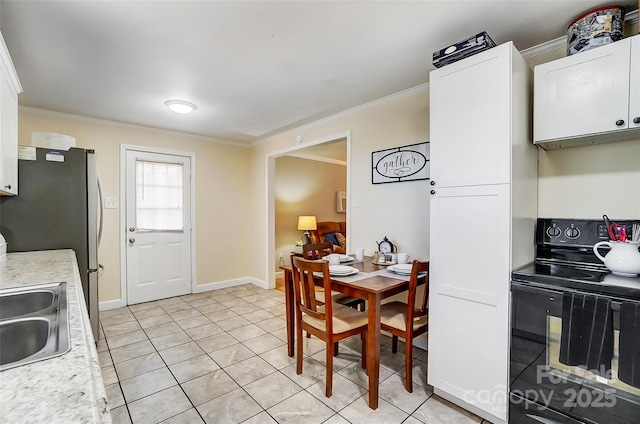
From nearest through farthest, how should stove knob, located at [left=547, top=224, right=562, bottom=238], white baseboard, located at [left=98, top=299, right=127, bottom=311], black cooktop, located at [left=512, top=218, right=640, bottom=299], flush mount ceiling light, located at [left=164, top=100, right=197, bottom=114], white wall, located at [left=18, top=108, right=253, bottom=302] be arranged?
black cooktop, located at [left=512, top=218, right=640, bottom=299]
stove knob, located at [left=547, top=224, right=562, bottom=238]
flush mount ceiling light, located at [left=164, top=100, right=197, bottom=114]
white wall, located at [left=18, top=108, right=253, bottom=302]
white baseboard, located at [left=98, top=299, right=127, bottom=311]

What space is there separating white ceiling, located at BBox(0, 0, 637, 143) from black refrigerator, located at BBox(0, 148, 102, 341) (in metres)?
0.70

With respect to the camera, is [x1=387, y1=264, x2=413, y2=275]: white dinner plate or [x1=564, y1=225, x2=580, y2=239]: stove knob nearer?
[x1=564, y1=225, x2=580, y2=239]: stove knob

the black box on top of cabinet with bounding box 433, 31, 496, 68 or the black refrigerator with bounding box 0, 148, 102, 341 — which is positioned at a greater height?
the black box on top of cabinet with bounding box 433, 31, 496, 68

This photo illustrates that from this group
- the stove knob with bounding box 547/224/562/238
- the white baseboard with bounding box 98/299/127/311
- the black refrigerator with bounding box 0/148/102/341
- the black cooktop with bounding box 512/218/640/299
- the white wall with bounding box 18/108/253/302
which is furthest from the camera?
the white baseboard with bounding box 98/299/127/311

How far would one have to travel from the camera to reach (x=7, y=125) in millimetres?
1863

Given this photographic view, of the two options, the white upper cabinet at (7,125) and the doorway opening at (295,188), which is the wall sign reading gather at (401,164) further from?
Answer: the white upper cabinet at (7,125)

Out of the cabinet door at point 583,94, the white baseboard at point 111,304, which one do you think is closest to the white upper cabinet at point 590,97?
the cabinet door at point 583,94

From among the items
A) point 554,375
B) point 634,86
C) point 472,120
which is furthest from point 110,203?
point 634,86

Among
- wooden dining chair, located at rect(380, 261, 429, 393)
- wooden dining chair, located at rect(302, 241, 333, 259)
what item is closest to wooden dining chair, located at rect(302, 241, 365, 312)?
wooden dining chair, located at rect(302, 241, 333, 259)

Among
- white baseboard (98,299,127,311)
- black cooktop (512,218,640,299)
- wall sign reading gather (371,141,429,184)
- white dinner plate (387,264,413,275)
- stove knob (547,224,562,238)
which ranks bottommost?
white baseboard (98,299,127,311)

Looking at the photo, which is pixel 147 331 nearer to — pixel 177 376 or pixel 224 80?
pixel 177 376

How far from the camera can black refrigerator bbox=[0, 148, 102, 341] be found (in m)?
2.26

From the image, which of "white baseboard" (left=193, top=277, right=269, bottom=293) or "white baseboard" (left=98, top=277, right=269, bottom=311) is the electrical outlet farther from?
"white baseboard" (left=193, top=277, right=269, bottom=293)

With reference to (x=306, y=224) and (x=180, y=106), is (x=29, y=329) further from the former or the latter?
(x=306, y=224)
